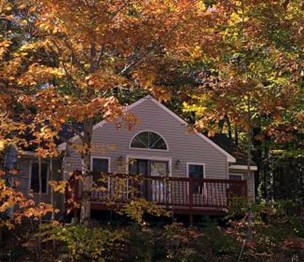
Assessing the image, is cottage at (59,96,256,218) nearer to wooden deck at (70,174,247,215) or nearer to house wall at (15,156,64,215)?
wooden deck at (70,174,247,215)

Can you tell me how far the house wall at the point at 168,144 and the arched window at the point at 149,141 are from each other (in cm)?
16

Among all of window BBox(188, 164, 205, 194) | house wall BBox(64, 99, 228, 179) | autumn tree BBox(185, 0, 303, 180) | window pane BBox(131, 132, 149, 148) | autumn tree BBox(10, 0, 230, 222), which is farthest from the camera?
window BBox(188, 164, 205, 194)

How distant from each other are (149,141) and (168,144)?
80 centimetres

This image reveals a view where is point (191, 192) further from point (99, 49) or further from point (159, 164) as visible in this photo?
point (99, 49)

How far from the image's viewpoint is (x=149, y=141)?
73.9 ft

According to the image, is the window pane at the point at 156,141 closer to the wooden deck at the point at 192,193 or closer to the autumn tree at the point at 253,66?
the wooden deck at the point at 192,193

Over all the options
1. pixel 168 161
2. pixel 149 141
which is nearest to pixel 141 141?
pixel 149 141

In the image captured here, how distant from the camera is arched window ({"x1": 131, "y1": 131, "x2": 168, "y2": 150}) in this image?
881 inches

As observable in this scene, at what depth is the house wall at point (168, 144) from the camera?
22.0 metres

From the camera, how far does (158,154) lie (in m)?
22.5

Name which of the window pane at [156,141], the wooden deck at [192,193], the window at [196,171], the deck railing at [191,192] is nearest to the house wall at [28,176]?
the deck railing at [191,192]

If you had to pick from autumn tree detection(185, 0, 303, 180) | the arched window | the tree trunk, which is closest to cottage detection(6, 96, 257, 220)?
the arched window

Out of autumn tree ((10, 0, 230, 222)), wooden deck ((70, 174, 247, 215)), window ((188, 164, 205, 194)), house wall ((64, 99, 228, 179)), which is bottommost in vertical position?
wooden deck ((70, 174, 247, 215))

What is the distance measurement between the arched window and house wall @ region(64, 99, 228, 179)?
0.16 metres
